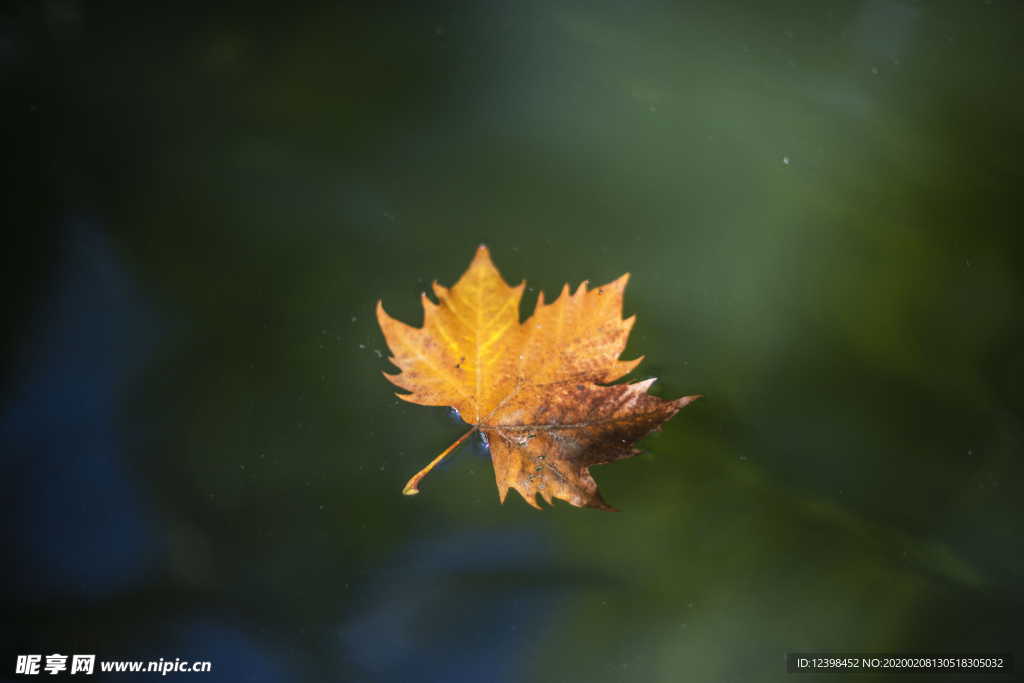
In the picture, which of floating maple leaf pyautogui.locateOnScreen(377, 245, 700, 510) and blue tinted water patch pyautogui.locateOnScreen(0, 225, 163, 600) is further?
blue tinted water patch pyautogui.locateOnScreen(0, 225, 163, 600)

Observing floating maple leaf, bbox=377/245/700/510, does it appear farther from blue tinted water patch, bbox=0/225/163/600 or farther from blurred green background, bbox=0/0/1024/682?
blue tinted water patch, bbox=0/225/163/600

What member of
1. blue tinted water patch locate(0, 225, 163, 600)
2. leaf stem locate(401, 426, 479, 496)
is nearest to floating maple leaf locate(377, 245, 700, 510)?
leaf stem locate(401, 426, 479, 496)

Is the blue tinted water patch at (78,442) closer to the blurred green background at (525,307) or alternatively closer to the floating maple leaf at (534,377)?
the blurred green background at (525,307)

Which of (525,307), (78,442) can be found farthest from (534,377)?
(78,442)

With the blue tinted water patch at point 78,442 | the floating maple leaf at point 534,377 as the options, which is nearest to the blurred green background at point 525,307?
the blue tinted water patch at point 78,442

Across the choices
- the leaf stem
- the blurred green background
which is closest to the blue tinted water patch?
the blurred green background

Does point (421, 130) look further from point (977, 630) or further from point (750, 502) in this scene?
point (977, 630)

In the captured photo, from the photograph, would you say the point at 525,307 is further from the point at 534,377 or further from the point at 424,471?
the point at 424,471

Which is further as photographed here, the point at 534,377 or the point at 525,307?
the point at 525,307
